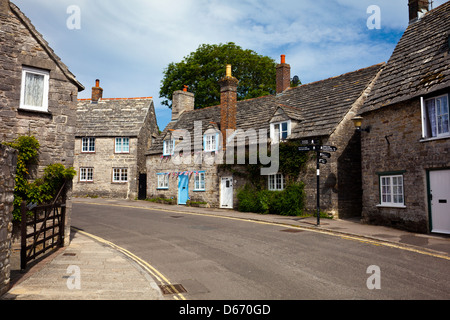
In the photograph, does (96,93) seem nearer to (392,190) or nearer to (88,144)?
(88,144)

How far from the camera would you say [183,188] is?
27.4 metres

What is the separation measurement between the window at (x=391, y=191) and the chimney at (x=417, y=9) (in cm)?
1014

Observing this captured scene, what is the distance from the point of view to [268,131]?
22328mm

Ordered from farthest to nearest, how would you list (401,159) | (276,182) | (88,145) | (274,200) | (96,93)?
(96,93) < (88,145) < (276,182) < (274,200) < (401,159)

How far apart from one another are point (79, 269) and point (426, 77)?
48.1 feet

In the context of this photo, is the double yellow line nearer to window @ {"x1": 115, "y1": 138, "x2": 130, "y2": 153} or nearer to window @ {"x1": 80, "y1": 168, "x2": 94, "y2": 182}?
window @ {"x1": 115, "y1": 138, "x2": 130, "y2": 153}

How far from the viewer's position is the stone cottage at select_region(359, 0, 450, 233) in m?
12.8

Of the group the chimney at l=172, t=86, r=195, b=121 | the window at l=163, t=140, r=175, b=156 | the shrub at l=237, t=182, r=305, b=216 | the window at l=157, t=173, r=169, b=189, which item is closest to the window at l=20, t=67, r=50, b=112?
the shrub at l=237, t=182, r=305, b=216

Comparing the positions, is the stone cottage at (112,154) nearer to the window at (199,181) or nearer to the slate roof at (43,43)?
the window at (199,181)

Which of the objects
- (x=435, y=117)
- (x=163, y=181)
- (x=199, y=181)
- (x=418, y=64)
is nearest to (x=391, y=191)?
(x=435, y=117)

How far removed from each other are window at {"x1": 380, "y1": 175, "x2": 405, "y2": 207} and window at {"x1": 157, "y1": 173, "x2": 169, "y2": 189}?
18.2 m

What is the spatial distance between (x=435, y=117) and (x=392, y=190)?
3.60 m

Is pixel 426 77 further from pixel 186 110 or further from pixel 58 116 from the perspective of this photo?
pixel 186 110

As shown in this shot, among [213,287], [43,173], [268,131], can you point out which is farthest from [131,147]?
[213,287]
